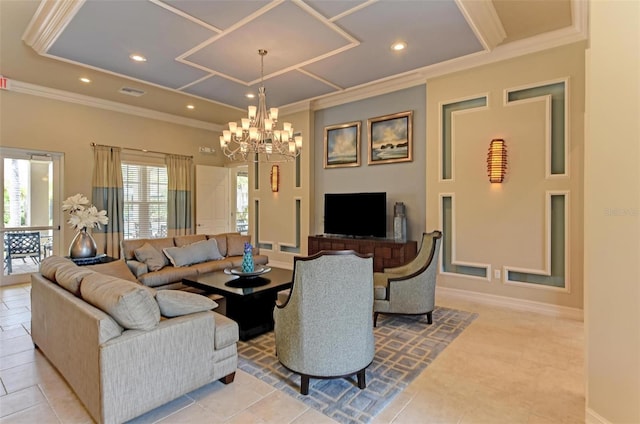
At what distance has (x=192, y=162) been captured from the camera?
744 cm

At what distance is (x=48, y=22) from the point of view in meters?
3.38

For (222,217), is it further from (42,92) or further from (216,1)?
(216,1)

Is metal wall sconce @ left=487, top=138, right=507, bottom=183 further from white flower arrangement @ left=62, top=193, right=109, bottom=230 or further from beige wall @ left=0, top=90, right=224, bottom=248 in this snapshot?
beige wall @ left=0, top=90, right=224, bottom=248

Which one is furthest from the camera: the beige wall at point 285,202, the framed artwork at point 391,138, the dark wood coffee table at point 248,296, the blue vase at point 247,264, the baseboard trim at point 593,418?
the beige wall at point 285,202

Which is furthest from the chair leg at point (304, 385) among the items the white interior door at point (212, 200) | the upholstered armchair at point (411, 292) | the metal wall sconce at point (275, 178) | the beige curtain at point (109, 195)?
the white interior door at point (212, 200)

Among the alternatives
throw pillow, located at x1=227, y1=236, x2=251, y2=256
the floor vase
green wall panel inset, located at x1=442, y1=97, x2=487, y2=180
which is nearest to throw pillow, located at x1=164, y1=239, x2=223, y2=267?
throw pillow, located at x1=227, y1=236, x2=251, y2=256

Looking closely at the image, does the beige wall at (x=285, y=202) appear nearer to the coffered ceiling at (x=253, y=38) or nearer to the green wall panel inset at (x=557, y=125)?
the coffered ceiling at (x=253, y=38)

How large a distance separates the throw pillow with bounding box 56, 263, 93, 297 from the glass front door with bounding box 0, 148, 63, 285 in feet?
12.7

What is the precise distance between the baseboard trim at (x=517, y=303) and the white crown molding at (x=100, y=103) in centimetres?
613

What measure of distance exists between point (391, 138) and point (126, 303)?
4.51 meters

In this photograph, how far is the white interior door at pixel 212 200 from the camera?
24.4 feet

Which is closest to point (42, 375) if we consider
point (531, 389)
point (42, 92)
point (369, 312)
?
point (369, 312)

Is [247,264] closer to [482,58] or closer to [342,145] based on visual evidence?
[342,145]

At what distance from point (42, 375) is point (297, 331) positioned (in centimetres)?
205
